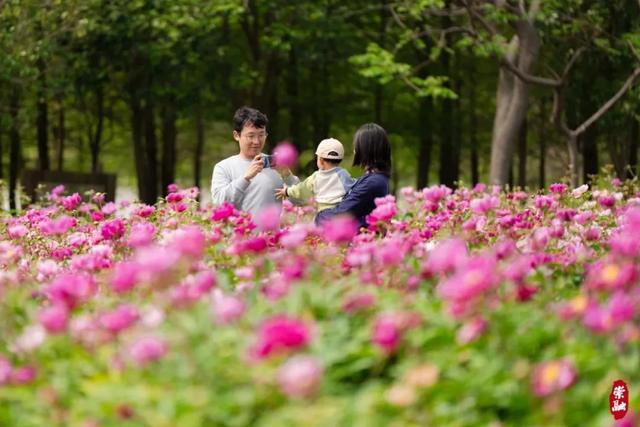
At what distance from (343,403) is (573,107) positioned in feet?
76.5

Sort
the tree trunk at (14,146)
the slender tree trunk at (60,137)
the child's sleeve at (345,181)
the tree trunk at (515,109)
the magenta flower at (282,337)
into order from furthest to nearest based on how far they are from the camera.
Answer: the slender tree trunk at (60,137) < the tree trunk at (14,146) < the tree trunk at (515,109) < the child's sleeve at (345,181) < the magenta flower at (282,337)

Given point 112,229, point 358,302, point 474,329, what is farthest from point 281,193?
point 474,329

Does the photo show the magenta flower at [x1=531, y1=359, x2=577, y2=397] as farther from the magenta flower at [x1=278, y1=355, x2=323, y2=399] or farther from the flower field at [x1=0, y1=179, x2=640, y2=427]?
the magenta flower at [x1=278, y1=355, x2=323, y2=399]

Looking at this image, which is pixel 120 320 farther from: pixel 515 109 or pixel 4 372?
pixel 515 109

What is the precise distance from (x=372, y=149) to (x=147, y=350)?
517cm

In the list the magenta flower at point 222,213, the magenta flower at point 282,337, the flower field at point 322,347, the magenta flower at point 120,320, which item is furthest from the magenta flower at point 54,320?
the magenta flower at point 222,213

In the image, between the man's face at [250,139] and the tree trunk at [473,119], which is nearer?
the man's face at [250,139]

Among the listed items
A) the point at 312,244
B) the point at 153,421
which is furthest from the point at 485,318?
the point at 312,244

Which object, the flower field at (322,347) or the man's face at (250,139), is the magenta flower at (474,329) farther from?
the man's face at (250,139)

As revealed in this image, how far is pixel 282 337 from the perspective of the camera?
3.02m

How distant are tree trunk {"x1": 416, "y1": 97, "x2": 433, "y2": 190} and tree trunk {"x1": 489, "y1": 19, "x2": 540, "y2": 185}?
8996 millimetres

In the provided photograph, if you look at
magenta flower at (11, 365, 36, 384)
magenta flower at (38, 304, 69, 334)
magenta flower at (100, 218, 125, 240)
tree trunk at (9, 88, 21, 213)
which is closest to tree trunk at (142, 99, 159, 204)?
tree trunk at (9, 88, 21, 213)

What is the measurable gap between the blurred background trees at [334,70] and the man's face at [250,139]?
10.1m

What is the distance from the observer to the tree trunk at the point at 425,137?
94.3 feet
